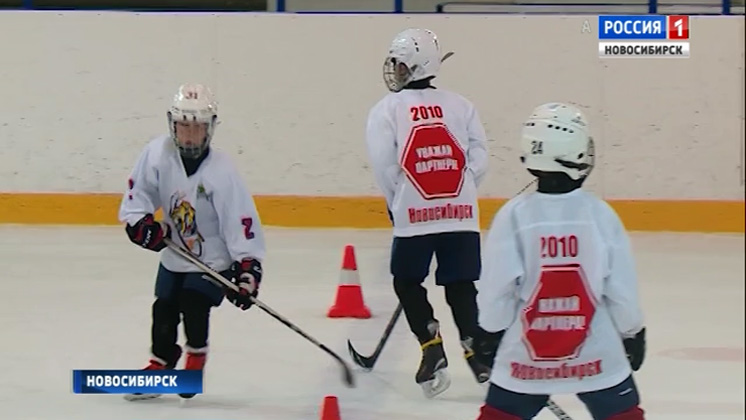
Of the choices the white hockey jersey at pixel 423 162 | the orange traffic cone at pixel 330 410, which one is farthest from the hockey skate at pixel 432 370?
the orange traffic cone at pixel 330 410

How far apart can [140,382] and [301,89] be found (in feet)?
10.9

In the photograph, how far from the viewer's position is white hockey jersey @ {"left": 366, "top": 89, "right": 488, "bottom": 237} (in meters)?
3.30

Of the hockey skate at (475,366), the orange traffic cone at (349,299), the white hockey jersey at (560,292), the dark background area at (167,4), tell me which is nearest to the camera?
the white hockey jersey at (560,292)

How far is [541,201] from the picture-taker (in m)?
2.16

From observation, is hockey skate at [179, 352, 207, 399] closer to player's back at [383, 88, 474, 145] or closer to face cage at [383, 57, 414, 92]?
player's back at [383, 88, 474, 145]

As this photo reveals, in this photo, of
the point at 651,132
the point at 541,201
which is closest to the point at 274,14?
the point at 651,132

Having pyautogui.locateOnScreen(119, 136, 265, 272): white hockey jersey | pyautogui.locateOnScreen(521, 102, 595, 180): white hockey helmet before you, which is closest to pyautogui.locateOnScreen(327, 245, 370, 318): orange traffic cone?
pyautogui.locateOnScreen(119, 136, 265, 272): white hockey jersey

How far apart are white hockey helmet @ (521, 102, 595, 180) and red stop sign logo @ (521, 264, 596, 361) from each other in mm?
161

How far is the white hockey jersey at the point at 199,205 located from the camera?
3.12 metres

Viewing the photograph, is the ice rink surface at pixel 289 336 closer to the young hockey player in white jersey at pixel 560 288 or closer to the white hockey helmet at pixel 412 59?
the young hockey player in white jersey at pixel 560 288

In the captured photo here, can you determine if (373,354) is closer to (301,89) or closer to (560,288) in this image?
(560,288)

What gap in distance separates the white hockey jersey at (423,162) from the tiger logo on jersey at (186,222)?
49cm

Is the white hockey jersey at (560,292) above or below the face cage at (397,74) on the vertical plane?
below

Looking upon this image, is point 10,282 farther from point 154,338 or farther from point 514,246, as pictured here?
point 514,246
